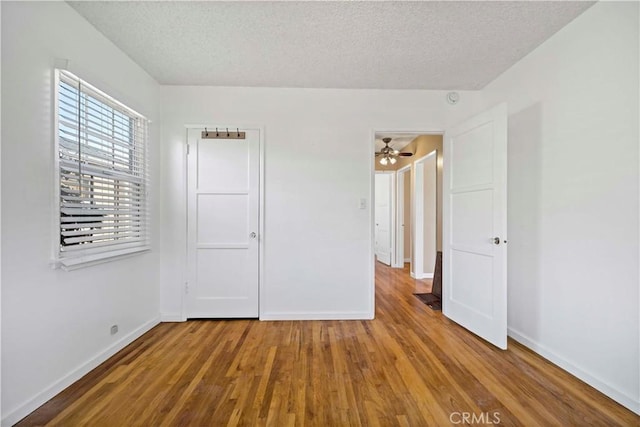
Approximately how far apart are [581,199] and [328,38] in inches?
81.6

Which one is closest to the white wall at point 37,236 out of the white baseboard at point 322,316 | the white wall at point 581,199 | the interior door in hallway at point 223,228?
the interior door in hallway at point 223,228

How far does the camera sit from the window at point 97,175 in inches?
68.7

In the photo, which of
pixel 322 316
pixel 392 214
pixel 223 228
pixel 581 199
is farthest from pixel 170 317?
pixel 392 214

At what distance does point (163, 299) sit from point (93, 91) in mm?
1952

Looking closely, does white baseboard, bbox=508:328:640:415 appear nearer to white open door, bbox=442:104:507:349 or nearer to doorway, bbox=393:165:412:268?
white open door, bbox=442:104:507:349

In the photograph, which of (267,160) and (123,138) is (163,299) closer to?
(123,138)

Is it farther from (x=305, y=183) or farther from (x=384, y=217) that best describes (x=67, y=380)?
(x=384, y=217)

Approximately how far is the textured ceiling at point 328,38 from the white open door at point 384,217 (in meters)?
3.43

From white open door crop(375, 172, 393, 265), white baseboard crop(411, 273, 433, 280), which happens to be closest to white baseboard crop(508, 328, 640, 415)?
white baseboard crop(411, 273, 433, 280)

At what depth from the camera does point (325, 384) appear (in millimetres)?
1777

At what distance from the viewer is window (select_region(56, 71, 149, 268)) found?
5.73 ft

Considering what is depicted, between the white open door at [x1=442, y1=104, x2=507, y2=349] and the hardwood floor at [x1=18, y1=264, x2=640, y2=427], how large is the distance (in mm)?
268

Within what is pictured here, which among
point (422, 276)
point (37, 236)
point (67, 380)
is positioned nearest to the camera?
point (37, 236)

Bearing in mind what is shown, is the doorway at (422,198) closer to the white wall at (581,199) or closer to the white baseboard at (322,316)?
the white wall at (581,199)
